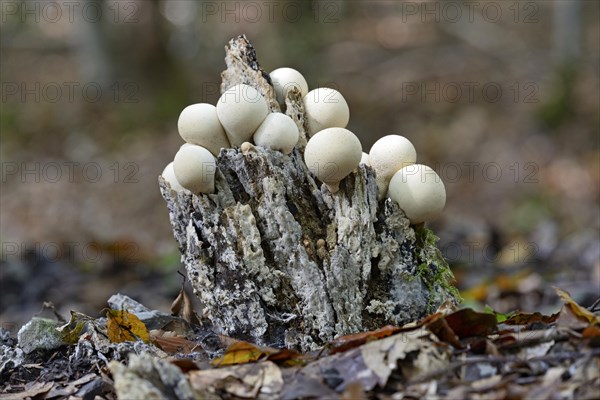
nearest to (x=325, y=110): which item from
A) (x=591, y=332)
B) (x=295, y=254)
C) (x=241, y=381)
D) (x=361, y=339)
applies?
(x=295, y=254)

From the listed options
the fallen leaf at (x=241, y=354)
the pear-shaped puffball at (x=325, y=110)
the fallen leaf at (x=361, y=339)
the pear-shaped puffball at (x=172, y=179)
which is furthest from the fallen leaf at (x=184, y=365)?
the pear-shaped puffball at (x=325, y=110)

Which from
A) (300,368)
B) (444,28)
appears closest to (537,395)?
(300,368)

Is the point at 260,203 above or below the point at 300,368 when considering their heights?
above

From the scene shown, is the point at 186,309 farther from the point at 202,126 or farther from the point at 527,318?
the point at 527,318

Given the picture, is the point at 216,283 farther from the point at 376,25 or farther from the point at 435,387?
the point at 376,25

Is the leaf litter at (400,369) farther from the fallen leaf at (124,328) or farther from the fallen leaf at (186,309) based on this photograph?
the fallen leaf at (186,309)

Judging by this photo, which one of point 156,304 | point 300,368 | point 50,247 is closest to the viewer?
point 300,368
